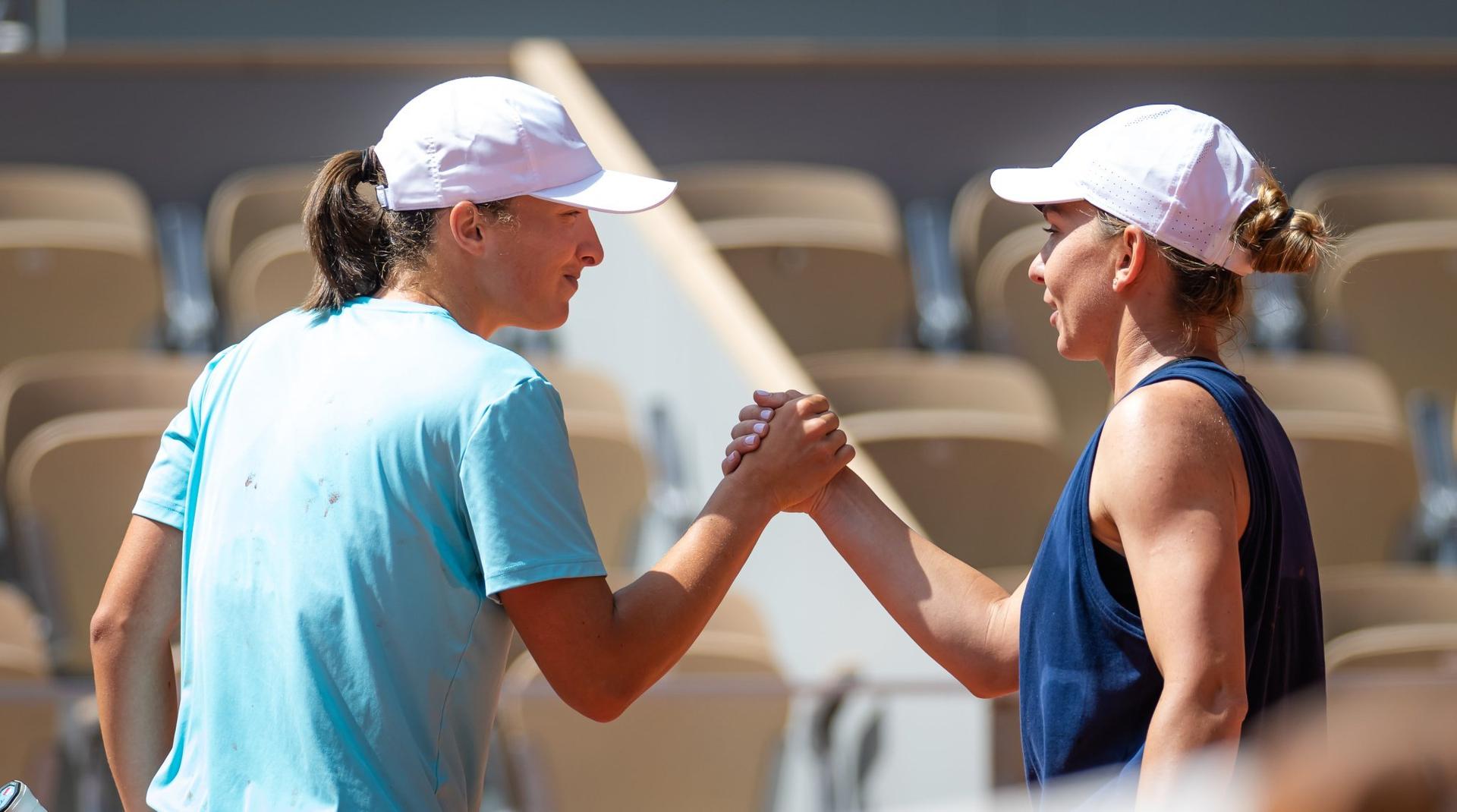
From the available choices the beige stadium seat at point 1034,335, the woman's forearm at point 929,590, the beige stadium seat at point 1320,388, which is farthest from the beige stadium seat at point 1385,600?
the woman's forearm at point 929,590

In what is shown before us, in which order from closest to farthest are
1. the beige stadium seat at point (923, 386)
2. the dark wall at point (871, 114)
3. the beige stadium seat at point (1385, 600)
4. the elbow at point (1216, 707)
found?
1. the elbow at point (1216, 707)
2. the beige stadium seat at point (1385, 600)
3. the beige stadium seat at point (923, 386)
4. the dark wall at point (871, 114)

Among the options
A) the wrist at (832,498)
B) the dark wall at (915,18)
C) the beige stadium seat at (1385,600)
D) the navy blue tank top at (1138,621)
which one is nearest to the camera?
the navy blue tank top at (1138,621)

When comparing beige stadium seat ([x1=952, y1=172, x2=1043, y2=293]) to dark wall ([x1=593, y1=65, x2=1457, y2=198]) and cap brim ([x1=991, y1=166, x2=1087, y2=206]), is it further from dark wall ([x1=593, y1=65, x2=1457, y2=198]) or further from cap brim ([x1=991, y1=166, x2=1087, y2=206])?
cap brim ([x1=991, y1=166, x2=1087, y2=206])

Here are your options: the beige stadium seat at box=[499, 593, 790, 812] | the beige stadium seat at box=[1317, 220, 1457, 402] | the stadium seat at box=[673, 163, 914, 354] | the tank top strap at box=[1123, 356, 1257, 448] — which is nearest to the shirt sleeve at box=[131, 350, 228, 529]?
the tank top strap at box=[1123, 356, 1257, 448]

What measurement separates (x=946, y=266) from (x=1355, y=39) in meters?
2.03

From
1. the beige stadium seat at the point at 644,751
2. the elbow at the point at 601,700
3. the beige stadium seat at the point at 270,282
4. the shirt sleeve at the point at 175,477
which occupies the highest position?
the shirt sleeve at the point at 175,477

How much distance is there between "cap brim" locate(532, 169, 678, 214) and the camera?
1640 mm

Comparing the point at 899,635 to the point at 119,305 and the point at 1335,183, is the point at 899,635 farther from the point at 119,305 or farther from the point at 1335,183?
the point at 1335,183

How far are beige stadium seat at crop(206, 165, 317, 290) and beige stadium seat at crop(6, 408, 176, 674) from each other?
47.4 inches

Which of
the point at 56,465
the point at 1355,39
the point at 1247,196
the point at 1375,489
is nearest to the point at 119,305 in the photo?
the point at 56,465

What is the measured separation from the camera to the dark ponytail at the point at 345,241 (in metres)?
1.68

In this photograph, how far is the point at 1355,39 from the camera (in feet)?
19.7

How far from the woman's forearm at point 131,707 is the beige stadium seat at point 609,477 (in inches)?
73.6

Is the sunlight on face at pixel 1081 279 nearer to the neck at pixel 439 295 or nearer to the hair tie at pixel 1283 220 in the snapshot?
the hair tie at pixel 1283 220
